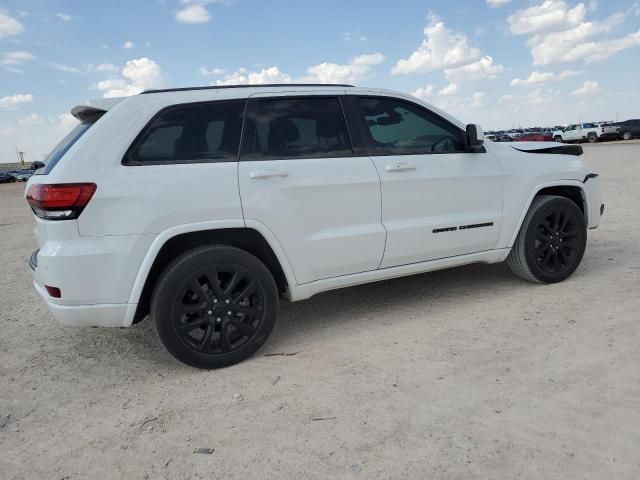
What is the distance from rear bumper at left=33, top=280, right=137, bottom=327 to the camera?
2.95m

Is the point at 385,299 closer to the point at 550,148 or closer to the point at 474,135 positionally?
the point at 474,135

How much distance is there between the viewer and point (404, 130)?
3.85 m

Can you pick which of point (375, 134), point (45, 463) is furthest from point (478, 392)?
point (45, 463)

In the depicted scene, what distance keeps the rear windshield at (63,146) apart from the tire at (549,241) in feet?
11.8

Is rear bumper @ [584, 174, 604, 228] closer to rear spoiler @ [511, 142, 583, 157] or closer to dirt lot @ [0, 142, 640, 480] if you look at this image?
rear spoiler @ [511, 142, 583, 157]

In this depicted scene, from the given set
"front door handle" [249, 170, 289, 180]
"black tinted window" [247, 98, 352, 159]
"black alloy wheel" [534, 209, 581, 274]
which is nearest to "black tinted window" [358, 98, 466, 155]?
"black tinted window" [247, 98, 352, 159]

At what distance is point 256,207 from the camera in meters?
3.20

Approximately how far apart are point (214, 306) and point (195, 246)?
0.41 meters

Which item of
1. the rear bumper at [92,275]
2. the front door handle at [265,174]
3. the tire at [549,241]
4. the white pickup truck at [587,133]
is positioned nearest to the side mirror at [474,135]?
the tire at [549,241]

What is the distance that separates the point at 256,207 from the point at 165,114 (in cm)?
82

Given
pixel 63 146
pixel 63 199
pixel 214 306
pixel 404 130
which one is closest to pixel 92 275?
pixel 63 199

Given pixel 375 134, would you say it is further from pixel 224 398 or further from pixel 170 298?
pixel 224 398

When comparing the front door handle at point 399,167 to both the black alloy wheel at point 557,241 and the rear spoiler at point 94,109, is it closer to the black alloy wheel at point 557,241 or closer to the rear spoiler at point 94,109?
the black alloy wheel at point 557,241

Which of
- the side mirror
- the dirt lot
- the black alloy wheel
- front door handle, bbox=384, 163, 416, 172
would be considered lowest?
the dirt lot
